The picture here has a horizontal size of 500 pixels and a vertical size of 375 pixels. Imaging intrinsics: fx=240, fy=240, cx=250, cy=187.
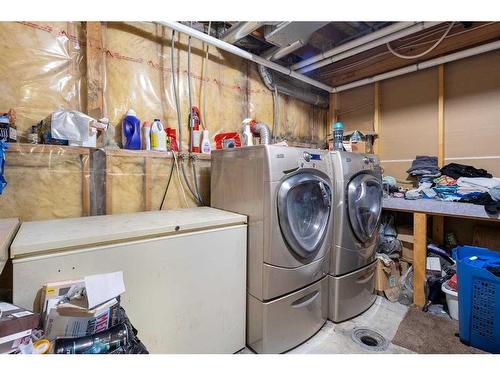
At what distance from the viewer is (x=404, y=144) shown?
2.84 metres

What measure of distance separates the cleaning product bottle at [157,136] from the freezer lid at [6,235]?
90 centimetres

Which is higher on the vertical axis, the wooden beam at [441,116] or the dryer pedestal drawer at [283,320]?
the wooden beam at [441,116]

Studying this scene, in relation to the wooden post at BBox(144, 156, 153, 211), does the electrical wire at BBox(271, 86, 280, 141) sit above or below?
above

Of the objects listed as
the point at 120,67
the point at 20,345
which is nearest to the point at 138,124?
the point at 120,67

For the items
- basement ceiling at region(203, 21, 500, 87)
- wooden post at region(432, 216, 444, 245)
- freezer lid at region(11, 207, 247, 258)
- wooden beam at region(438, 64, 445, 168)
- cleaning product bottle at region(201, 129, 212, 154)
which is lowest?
wooden post at region(432, 216, 444, 245)

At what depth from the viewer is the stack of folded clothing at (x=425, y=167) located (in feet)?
8.15

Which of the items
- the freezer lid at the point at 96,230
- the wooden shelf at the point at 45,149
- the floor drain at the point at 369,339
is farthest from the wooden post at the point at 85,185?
the floor drain at the point at 369,339

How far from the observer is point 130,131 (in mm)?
1723

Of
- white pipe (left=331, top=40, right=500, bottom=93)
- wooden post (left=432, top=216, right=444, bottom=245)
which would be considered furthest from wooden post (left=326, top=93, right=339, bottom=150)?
wooden post (left=432, top=216, right=444, bottom=245)

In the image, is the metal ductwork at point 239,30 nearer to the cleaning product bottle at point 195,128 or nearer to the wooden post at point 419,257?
the cleaning product bottle at point 195,128

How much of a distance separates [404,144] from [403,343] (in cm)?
212

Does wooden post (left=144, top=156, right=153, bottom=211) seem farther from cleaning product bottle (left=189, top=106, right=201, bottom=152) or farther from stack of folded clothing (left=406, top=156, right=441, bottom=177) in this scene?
stack of folded clothing (left=406, top=156, right=441, bottom=177)

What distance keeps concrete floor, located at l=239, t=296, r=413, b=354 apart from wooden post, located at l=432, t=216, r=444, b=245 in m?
0.90

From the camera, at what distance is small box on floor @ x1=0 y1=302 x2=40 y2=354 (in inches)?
28.5
